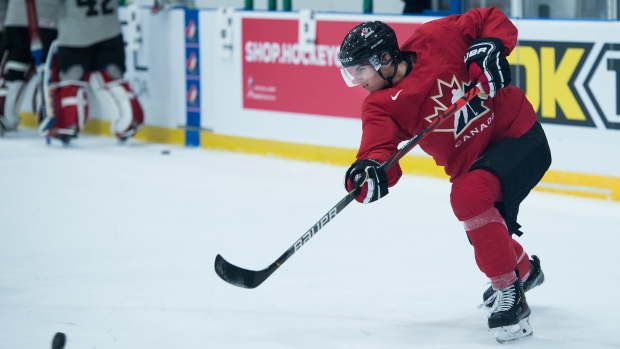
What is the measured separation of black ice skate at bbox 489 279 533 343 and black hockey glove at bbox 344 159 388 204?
1.55ft

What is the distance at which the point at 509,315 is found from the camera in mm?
2912

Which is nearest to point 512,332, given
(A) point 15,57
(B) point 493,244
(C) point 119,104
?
(B) point 493,244

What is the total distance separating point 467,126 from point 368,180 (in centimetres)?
39

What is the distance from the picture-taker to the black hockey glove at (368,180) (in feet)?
9.21

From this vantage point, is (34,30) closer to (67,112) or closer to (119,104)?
(67,112)

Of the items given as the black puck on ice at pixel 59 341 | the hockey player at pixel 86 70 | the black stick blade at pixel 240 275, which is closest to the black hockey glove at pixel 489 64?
the black stick blade at pixel 240 275

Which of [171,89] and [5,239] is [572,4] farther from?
[5,239]

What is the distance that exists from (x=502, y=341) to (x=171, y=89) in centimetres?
475

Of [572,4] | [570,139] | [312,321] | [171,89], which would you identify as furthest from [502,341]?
[171,89]

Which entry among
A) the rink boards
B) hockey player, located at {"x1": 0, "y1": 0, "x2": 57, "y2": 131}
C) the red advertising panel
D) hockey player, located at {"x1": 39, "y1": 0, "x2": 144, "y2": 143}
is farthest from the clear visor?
hockey player, located at {"x1": 0, "y1": 0, "x2": 57, "y2": 131}

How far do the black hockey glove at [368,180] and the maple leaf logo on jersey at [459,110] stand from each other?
27 cm

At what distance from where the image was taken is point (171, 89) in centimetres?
734

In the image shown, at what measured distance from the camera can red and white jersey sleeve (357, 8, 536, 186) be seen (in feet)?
9.64

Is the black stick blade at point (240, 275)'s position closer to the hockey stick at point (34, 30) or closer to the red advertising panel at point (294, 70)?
the red advertising panel at point (294, 70)
